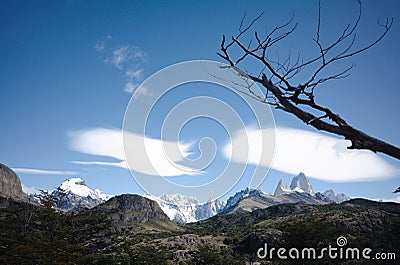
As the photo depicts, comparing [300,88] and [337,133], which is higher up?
[300,88]

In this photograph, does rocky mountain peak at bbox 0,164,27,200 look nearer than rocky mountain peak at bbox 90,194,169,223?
No

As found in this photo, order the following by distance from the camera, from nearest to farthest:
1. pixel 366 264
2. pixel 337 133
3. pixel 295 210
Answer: pixel 337 133, pixel 366 264, pixel 295 210

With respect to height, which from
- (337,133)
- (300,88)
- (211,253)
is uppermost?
(300,88)

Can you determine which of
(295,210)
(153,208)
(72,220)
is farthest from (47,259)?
(153,208)

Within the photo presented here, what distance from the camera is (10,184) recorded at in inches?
5817

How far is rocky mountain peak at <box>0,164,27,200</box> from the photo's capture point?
14100cm

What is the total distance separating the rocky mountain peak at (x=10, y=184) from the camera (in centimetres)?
14100

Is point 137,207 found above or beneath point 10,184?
beneath

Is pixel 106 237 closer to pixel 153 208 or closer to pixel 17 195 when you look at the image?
pixel 153 208

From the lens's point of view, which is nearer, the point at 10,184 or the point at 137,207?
the point at 10,184

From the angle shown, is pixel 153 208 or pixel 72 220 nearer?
pixel 72 220

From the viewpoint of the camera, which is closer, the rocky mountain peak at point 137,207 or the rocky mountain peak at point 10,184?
the rocky mountain peak at point 137,207

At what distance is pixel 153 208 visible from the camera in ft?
508

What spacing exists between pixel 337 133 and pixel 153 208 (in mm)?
158357
